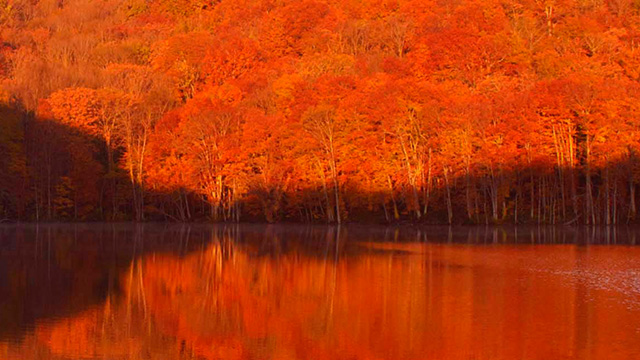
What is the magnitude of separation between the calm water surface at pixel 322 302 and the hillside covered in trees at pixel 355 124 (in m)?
22.9

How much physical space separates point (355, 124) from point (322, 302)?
45724 mm

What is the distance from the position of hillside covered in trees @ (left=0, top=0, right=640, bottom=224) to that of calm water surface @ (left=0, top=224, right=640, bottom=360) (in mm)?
22944

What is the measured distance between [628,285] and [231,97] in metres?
58.1

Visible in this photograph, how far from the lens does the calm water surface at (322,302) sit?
53.3 feet

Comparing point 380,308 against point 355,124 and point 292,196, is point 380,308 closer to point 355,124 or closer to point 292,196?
point 355,124

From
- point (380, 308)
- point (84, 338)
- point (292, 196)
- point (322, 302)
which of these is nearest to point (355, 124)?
point (292, 196)

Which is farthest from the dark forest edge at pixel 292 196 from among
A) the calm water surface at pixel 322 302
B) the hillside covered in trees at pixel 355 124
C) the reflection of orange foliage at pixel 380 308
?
the reflection of orange foliage at pixel 380 308

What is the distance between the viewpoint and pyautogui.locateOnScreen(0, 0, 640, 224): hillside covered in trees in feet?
202

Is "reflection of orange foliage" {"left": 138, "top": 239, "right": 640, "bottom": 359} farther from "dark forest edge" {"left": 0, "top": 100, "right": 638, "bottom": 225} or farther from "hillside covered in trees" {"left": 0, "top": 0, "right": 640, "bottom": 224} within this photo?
"hillside covered in trees" {"left": 0, "top": 0, "right": 640, "bottom": 224}

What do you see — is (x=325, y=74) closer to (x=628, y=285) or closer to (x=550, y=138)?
(x=550, y=138)

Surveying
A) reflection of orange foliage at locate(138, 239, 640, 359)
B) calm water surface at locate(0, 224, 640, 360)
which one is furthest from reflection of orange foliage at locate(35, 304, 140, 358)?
reflection of orange foliage at locate(138, 239, 640, 359)

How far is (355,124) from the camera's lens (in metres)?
67.1

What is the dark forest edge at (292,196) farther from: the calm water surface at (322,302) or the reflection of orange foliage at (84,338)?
the reflection of orange foliage at (84,338)

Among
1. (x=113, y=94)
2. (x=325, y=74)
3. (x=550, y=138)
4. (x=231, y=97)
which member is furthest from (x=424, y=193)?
(x=113, y=94)
